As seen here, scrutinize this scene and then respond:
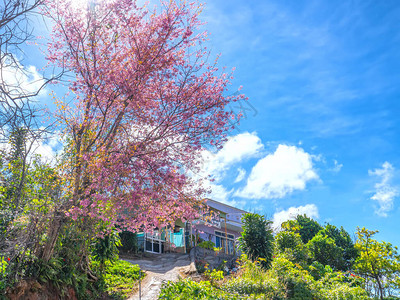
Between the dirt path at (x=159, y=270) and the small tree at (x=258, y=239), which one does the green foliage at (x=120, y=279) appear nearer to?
the dirt path at (x=159, y=270)

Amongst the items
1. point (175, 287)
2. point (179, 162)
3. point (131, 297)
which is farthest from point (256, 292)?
point (179, 162)

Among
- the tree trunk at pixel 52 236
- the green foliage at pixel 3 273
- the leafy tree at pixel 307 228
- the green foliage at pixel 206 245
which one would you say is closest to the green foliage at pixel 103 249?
the tree trunk at pixel 52 236

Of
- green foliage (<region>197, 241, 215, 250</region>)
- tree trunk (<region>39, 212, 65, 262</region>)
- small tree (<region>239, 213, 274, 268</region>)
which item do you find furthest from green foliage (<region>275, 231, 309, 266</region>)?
tree trunk (<region>39, 212, 65, 262</region>)

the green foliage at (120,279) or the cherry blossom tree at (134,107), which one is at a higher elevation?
the cherry blossom tree at (134,107)

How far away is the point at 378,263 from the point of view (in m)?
16.6

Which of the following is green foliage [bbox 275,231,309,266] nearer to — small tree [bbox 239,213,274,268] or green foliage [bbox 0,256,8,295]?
small tree [bbox 239,213,274,268]

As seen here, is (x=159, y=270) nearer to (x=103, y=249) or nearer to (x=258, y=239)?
(x=103, y=249)

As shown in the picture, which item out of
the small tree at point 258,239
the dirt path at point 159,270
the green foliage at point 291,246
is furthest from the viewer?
the green foliage at point 291,246

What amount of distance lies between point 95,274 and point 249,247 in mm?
7203

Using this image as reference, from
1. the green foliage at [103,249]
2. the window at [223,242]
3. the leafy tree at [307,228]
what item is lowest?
the green foliage at [103,249]

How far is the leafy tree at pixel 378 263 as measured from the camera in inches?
645

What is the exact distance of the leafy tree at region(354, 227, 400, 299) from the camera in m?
16.4

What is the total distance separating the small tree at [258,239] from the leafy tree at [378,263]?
5.12 metres

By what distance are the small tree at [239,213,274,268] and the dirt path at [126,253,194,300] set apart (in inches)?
111
